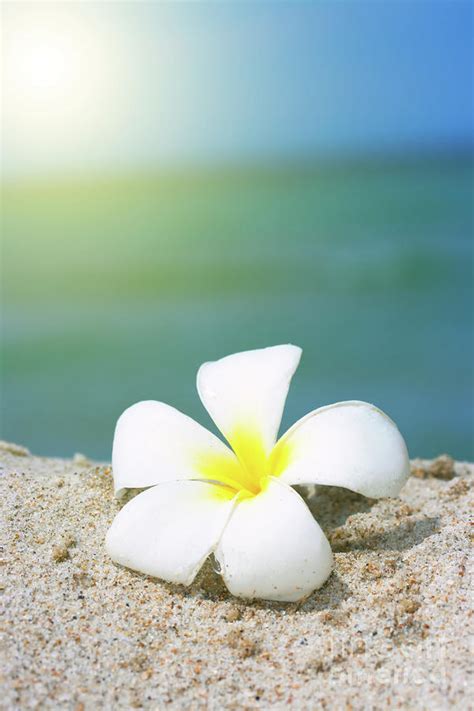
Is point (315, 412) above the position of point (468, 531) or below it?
above

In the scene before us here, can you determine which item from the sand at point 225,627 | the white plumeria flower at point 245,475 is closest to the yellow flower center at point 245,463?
the white plumeria flower at point 245,475

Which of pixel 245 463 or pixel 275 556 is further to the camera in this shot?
pixel 245 463

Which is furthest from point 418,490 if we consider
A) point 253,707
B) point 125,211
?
point 125,211

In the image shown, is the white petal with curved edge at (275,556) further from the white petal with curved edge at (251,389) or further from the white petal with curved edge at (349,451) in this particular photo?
the white petal with curved edge at (251,389)

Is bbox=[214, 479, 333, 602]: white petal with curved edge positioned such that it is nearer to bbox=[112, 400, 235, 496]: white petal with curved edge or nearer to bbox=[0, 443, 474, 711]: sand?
bbox=[0, 443, 474, 711]: sand

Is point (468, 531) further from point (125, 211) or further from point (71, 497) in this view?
point (125, 211)

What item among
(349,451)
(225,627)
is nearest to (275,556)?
(225,627)

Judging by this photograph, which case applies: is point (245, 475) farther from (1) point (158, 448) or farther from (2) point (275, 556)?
(2) point (275, 556)

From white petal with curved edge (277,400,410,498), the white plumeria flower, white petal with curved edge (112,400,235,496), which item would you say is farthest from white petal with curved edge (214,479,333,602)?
white petal with curved edge (112,400,235,496)
